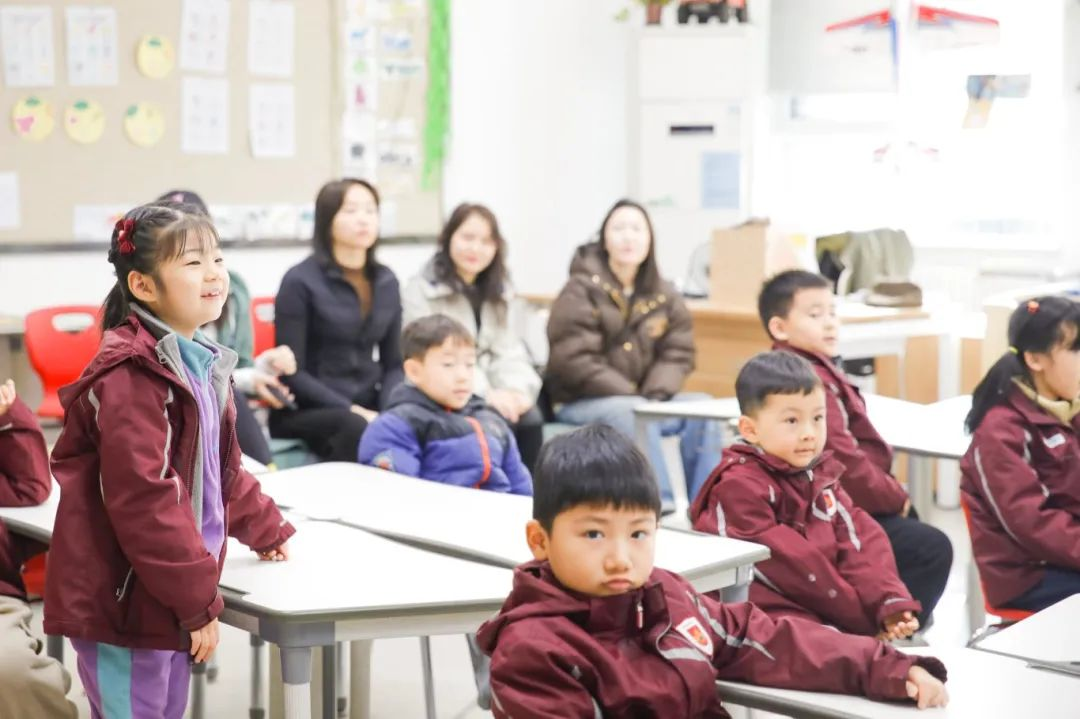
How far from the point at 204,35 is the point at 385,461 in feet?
9.30

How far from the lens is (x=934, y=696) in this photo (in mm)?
1661

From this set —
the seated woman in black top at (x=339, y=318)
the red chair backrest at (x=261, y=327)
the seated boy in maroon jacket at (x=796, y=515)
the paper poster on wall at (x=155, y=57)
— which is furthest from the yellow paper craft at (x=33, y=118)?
the seated boy in maroon jacket at (x=796, y=515)

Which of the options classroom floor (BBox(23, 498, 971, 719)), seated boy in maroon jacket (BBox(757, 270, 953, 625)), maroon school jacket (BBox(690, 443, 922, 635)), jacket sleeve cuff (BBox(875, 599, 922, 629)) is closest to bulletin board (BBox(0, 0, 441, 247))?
classroom floor (BBox(23, 498, 971, 719))

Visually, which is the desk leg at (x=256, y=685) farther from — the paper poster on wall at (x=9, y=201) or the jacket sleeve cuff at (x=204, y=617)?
the paper poster on wall at (x=9, y=201)

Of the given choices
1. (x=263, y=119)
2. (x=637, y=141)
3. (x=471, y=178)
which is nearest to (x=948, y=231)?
(x=637, y=141)

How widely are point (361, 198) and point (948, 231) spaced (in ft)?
13.2

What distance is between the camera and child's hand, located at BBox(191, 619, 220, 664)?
2107mm

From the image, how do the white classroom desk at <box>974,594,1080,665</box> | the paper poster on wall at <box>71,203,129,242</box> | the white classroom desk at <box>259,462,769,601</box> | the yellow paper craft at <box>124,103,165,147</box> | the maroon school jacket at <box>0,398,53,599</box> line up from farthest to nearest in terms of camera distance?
the yellow paper craft at <box>124,103,165,147</box>, the paper poster on wall at <box>71,203,129,242</box>, the maroon school jacket at <box>0,398,53,599</box>, the white classroom desk at <box>259,462,769,601</box>, the white classroom desk at <box>974,594,1080,665</box>

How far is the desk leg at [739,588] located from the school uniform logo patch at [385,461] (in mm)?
1085

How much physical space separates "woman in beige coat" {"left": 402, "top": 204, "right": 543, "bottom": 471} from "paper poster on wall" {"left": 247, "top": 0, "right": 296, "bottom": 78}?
1582 mm

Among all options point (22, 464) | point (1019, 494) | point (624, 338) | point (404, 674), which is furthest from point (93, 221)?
point (1019, 494)

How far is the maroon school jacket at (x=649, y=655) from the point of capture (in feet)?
5.38

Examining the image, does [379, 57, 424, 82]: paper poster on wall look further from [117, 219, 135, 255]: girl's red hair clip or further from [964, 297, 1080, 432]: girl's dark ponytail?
[117, 219, 135, 255]: girl's red hair clip

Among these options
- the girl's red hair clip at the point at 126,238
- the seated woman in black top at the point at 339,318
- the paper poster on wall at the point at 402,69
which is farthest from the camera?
the paper poster on wall at the point at 402,69
